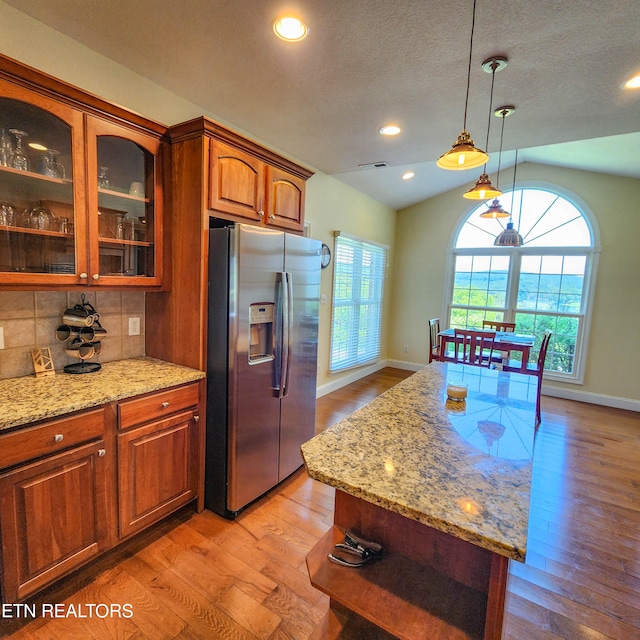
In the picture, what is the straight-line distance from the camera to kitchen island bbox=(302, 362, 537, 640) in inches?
33.0

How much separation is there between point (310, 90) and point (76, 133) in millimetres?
1348

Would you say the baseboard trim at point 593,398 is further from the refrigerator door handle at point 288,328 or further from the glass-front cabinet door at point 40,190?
the glass-front cabinet door at point 40,190

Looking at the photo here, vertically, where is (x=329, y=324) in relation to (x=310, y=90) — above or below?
below

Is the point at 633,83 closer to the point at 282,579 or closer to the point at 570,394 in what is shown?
the point at 282,579

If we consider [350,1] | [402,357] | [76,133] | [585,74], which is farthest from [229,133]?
[402,357]

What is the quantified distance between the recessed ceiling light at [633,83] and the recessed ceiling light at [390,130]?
1346mm

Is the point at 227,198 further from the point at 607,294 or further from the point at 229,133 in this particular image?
the point at 607,294

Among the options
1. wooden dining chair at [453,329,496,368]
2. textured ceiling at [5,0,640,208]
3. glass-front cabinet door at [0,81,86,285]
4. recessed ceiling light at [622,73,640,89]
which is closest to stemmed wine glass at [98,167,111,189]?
glass-front cabinet door at [0,81,86,285]

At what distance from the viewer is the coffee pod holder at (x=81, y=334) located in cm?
188

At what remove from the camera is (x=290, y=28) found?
1.66 m

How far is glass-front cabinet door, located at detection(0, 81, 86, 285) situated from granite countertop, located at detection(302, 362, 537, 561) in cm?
151

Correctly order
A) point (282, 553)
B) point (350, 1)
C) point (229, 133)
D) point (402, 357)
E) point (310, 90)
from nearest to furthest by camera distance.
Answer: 1. point (350, 1)
2. point (282, 553)
3. point (229, 133)
4. point (310, 90)
5. point (402, 357)

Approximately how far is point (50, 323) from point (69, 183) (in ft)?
2.49

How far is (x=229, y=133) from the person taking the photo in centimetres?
202
